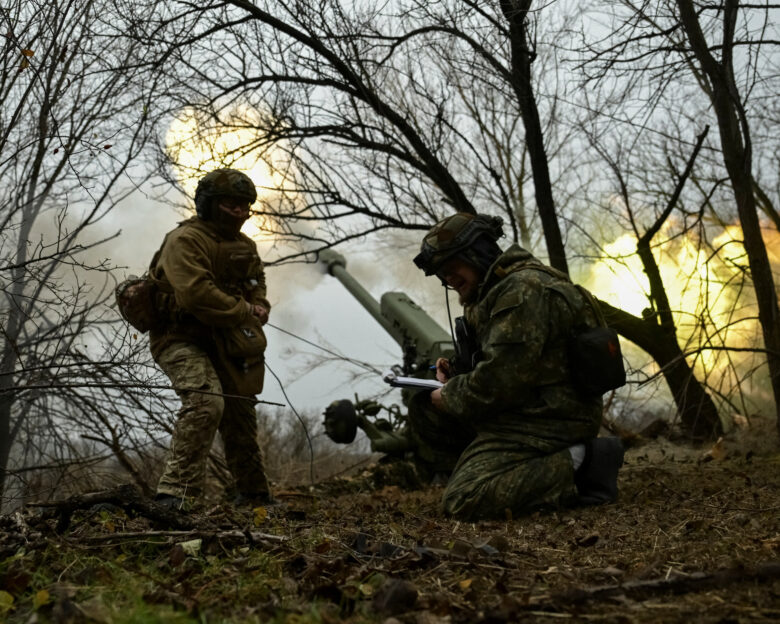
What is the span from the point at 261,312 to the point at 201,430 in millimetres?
978

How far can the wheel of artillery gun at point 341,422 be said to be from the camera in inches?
307

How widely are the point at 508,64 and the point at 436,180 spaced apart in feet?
4.20

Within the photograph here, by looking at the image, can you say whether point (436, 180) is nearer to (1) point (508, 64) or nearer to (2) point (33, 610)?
(1) point (508, 64)

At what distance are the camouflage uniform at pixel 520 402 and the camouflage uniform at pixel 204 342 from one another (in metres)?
1.48

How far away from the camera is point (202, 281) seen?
5324mm

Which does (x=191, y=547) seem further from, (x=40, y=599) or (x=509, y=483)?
(x=509, y=483)

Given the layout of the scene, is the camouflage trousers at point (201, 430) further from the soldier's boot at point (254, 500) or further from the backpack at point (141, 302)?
the backpack at point (141, 302)

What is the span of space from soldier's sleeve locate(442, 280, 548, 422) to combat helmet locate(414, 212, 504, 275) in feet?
1.20

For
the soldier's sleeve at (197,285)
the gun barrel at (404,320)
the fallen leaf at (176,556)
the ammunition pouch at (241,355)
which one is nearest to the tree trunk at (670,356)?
the gun barrel at (404,320)

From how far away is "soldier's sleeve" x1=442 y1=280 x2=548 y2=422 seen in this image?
15.5ft

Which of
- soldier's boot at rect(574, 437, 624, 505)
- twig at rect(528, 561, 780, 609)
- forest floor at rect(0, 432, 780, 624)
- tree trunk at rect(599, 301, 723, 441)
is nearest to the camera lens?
forest floor at rect(0, 432, 780, 624)

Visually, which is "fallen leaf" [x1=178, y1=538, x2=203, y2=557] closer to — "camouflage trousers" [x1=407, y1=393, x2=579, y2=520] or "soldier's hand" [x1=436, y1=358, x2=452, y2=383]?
"camouflage trousers" [x1=407, y1=393, x2=579, y2=520]

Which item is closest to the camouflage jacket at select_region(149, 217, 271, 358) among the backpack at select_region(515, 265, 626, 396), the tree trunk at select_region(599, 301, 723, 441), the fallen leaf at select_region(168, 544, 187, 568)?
the backpack at select_region(515, 265, 626, 396)

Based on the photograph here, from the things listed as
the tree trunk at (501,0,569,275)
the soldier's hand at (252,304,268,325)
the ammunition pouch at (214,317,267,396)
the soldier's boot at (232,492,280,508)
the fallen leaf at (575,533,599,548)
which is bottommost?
the fallen leaf at (575,533,599,548)
